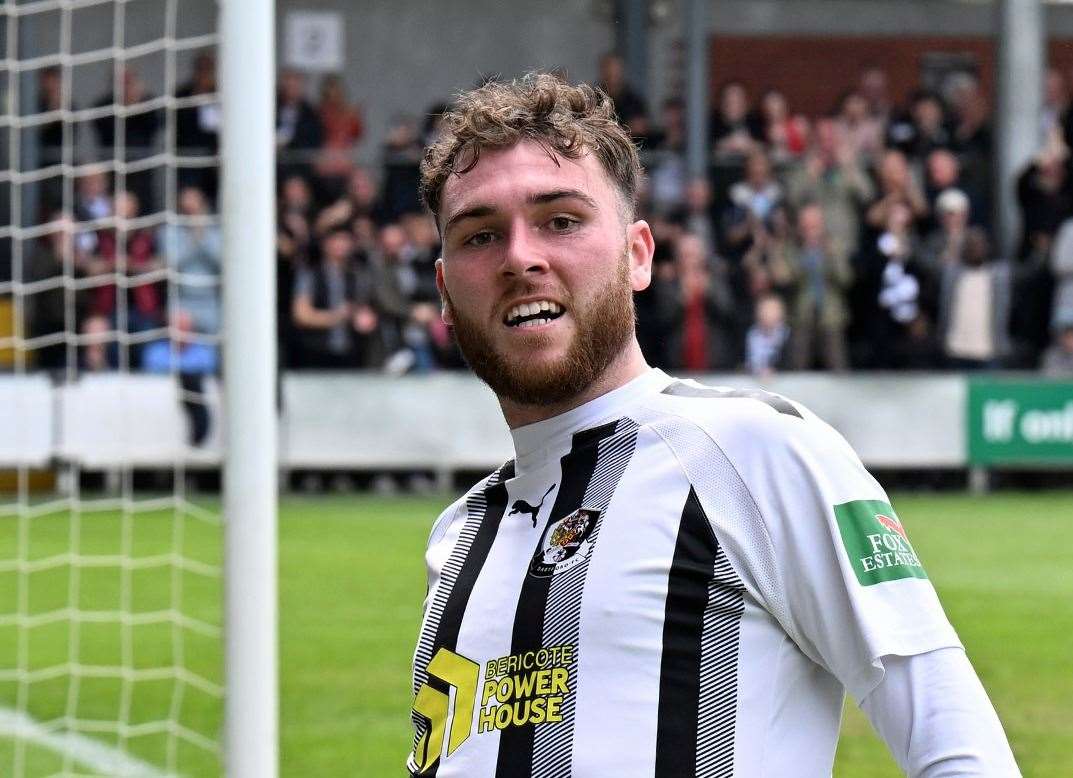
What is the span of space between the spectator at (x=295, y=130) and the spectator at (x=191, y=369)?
296 cm

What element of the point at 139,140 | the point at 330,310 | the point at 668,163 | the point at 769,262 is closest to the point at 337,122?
the point at 139,140

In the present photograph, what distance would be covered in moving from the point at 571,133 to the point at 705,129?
16375 millimetres

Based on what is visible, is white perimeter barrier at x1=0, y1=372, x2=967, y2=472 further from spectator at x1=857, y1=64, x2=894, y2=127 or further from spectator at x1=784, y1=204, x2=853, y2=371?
spectator at x1=857, y1=64, x2=894, y2=127

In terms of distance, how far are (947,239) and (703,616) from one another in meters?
14.5

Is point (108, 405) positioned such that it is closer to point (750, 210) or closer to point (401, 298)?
point (401, 298)

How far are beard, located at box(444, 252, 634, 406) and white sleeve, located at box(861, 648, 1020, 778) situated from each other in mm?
561

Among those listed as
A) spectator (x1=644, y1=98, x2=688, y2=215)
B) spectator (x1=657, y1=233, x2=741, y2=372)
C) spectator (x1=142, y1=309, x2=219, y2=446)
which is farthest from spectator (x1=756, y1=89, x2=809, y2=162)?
spectator (x1=142, y1=309, x2=219, y2=446)

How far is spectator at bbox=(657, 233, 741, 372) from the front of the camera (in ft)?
51.6

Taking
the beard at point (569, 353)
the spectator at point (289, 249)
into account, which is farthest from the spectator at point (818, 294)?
the beard at point (569, 353)

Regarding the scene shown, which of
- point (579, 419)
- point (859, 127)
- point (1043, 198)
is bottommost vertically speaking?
point (1043, 198)

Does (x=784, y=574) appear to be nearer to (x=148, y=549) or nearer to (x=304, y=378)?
(x=148, y=549)

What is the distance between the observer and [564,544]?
7.38ft

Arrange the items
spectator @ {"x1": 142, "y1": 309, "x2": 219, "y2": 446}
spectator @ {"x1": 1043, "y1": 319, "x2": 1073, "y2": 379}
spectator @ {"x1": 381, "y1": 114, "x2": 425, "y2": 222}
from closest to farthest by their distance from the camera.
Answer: spectator @ {"x1": 142, "y1": 309, "x2": 219, "y2": 446}, spectator @ {"x1": 1043, "y1": 319, "x2": 1073, "y2": 379}, spectator @ {"x1": 381, "y1": 114, "x2": 425, "y2": 222}

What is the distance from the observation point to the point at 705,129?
60.4 feet
